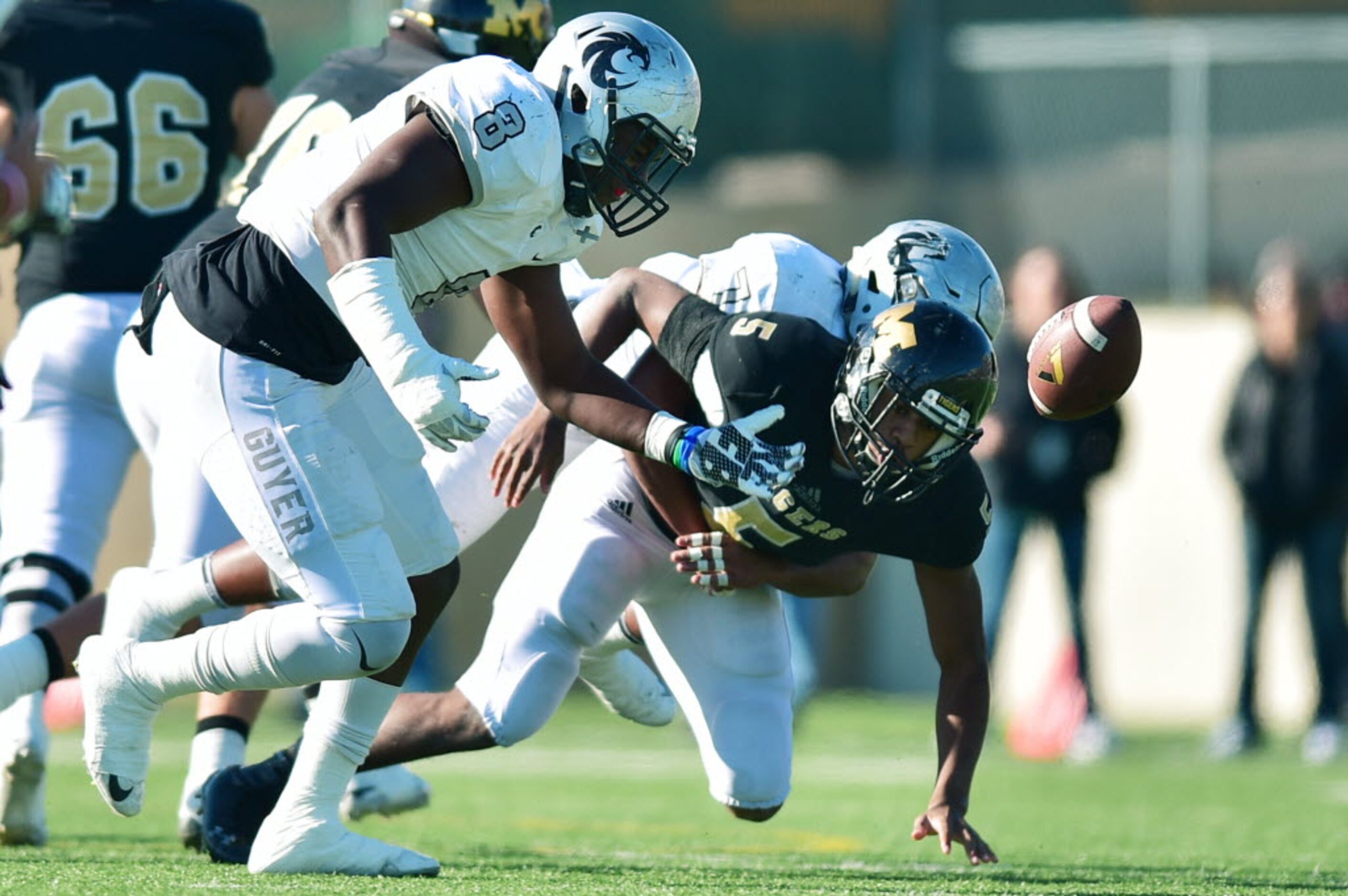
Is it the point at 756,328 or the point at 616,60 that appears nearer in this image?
the point at 616,60

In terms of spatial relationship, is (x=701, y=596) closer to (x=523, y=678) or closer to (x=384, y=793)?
(x=523, y=678)

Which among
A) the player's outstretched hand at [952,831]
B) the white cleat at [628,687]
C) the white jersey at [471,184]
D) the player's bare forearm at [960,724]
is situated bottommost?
the white cleat at [628,687]

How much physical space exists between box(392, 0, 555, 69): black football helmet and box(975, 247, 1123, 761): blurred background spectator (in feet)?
12.9

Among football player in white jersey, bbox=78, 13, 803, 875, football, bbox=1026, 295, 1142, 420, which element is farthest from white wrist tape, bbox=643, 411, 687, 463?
football, bbox=1026, 295, 1142, 420

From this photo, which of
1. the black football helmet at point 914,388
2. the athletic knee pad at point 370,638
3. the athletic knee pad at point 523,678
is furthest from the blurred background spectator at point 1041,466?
the athletic knee pad at point 370,638

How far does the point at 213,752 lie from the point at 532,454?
96cm

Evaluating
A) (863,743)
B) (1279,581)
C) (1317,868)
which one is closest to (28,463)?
(1317,868)

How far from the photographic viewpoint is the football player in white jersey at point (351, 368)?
377 centimetres

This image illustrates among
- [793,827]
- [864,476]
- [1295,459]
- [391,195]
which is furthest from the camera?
[1295,459]

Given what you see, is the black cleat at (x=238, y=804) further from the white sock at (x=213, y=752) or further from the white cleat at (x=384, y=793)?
the white cleat at (x=384, y=793)

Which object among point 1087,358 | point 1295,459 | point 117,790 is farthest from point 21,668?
point 1295,459

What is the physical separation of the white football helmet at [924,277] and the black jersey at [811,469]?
19cm

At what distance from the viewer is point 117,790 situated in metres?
4.01

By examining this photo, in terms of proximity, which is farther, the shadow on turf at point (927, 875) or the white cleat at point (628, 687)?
the white cleat at point (628, 687)
